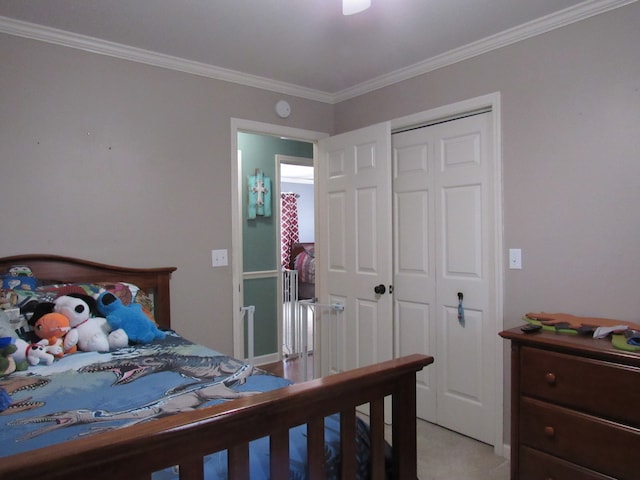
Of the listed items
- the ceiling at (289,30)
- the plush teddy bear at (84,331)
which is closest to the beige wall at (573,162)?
the ceiling at (289,30)

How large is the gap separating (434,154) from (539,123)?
659mm

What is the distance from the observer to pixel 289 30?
2236mm

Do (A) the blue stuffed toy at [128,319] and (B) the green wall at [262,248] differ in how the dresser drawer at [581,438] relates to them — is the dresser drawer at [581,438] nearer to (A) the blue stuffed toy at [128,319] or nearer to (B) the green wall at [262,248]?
(A) the blue stuffed toy at [128,319]

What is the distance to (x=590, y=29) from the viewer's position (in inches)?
79.0

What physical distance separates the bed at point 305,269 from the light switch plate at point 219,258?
3790 millimetres

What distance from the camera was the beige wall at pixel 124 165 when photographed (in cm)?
216

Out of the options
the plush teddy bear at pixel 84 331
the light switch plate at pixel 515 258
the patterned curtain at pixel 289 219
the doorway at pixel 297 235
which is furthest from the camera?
the patterned curtain at pixel 289 219

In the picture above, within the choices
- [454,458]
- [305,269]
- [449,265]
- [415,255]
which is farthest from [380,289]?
[305,269]

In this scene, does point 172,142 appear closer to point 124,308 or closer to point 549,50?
point 124,308

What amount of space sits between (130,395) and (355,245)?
77.4 inches

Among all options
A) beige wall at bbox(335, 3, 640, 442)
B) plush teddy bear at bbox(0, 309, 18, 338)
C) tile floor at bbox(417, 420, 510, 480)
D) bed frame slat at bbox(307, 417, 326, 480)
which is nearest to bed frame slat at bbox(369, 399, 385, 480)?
bed frame slat at bbox(307, 417, 326, 480)

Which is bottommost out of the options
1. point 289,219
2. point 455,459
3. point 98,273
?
point 455,459

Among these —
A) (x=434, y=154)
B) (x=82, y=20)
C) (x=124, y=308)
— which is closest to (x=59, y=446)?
(x=124, y=308)

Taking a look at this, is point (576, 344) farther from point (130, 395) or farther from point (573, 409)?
point (130, 395)
